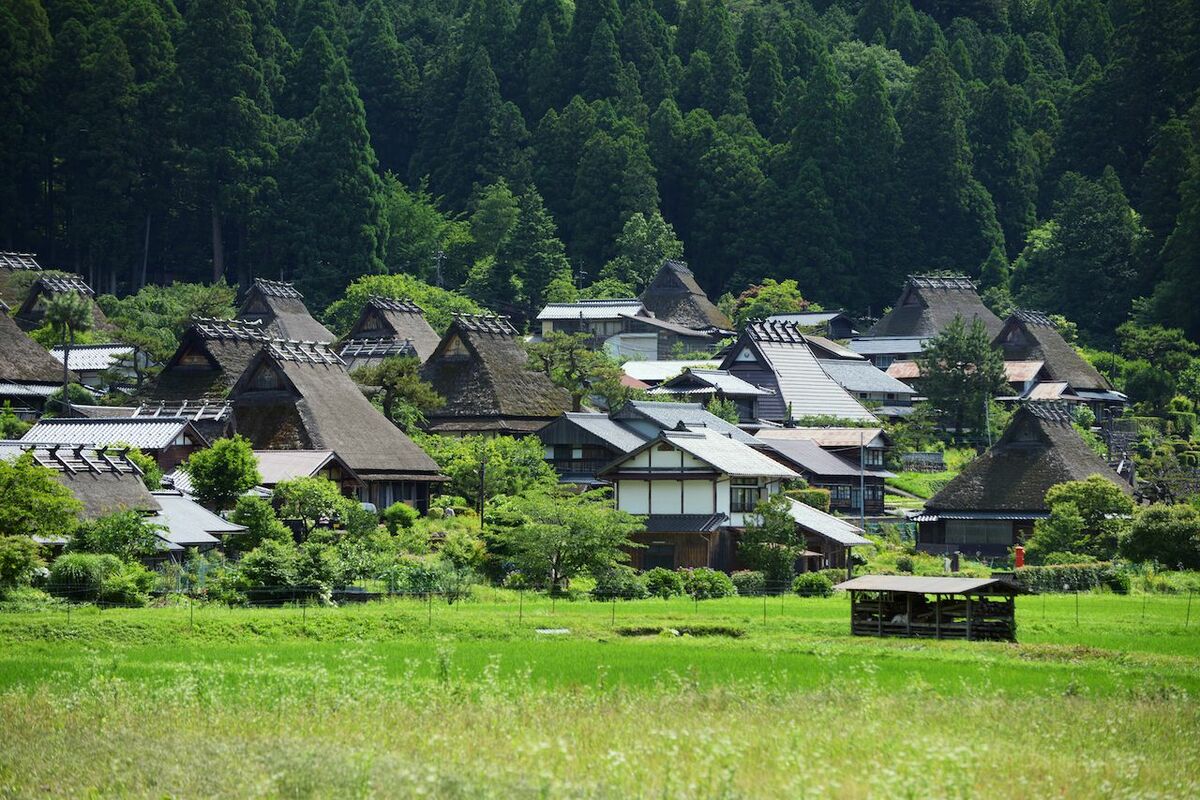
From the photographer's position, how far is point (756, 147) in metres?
88.6

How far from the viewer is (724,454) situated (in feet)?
140

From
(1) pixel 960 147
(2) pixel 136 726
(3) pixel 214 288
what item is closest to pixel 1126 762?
(2) pixel 136 726

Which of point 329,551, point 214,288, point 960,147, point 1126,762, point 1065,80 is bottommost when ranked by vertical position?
point 1126,762

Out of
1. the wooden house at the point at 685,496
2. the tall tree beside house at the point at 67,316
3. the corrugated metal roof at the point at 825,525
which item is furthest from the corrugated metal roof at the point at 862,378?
the tall tree beside house at the point at 67,316

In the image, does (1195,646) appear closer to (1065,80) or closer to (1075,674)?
(1075,674)

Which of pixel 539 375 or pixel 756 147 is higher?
pixel 756 147

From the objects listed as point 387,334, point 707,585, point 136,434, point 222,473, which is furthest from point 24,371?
point 707,585

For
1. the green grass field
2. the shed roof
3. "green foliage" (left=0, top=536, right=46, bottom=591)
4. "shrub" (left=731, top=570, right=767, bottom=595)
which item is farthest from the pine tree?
"green foliage" (left=0, top=536, right=46, bottom=591)

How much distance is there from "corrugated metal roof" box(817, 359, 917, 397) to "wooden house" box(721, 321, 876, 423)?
173 centimetres

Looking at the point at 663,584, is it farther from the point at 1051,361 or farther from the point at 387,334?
the point at 1051,361

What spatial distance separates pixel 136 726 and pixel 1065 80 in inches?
3551

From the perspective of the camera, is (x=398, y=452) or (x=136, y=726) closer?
(x=136, y=726)

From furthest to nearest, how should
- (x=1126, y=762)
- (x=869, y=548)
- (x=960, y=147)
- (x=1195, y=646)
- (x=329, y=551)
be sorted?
(x=960, y=147) < (x=869, y=548) < (x=329, y=551) < (x=1195, y=646) < (x=1126, y=762)

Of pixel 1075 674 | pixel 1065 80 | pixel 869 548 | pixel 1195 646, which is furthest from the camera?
pixel 1065 80
